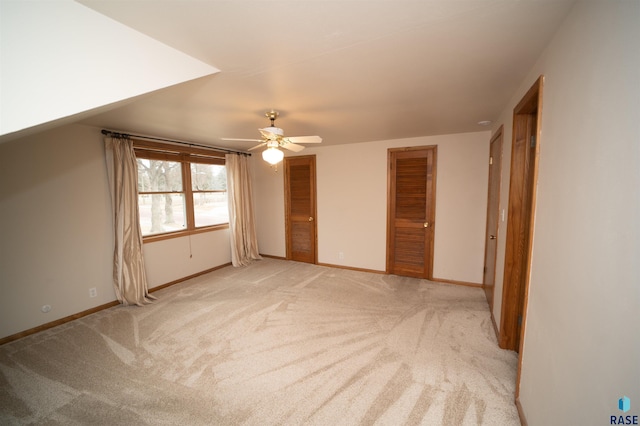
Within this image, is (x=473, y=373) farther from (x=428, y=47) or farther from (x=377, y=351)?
(x=428, y=47)

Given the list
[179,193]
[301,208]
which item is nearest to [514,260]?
[301,208]

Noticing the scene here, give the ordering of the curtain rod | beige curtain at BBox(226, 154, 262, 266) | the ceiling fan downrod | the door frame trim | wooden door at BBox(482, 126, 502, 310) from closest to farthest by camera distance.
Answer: the door frame trim → the ceiling fan downrod → wooden door at BBox(482, 126, 502, 310) → the curtain rod → beige curtain at BBox(226, 154, 262, 266)

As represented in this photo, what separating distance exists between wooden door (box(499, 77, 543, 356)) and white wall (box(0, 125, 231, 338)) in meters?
4.71

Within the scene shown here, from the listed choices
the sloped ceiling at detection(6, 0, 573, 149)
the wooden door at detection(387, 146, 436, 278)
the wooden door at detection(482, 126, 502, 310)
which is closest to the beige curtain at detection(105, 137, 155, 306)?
the sloped ceiling at detection(6, 0, 573, 149)

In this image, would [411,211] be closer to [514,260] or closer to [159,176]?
[514,260]

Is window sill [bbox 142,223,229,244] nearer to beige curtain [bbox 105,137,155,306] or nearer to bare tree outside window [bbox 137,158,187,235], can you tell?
bare tree outside window [bbox 137,158,187,235]

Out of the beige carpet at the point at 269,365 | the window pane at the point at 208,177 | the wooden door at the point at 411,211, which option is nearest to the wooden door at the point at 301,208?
the window pane at the point at 208,177

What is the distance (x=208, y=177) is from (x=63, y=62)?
151 inches

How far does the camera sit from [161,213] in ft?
13.5

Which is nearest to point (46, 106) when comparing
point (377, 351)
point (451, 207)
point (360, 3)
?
point (360, 3)

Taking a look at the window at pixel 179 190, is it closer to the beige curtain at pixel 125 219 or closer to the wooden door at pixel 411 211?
the beige curtain at pixel 125 219

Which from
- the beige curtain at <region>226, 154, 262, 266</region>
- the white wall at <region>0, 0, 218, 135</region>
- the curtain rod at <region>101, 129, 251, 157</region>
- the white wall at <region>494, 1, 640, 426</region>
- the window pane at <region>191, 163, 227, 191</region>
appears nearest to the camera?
the white wall at <region>494, 1, 640, 426</region>

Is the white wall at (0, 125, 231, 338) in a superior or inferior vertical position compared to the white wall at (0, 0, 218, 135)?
inferior

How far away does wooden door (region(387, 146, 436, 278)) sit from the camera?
4102mm
